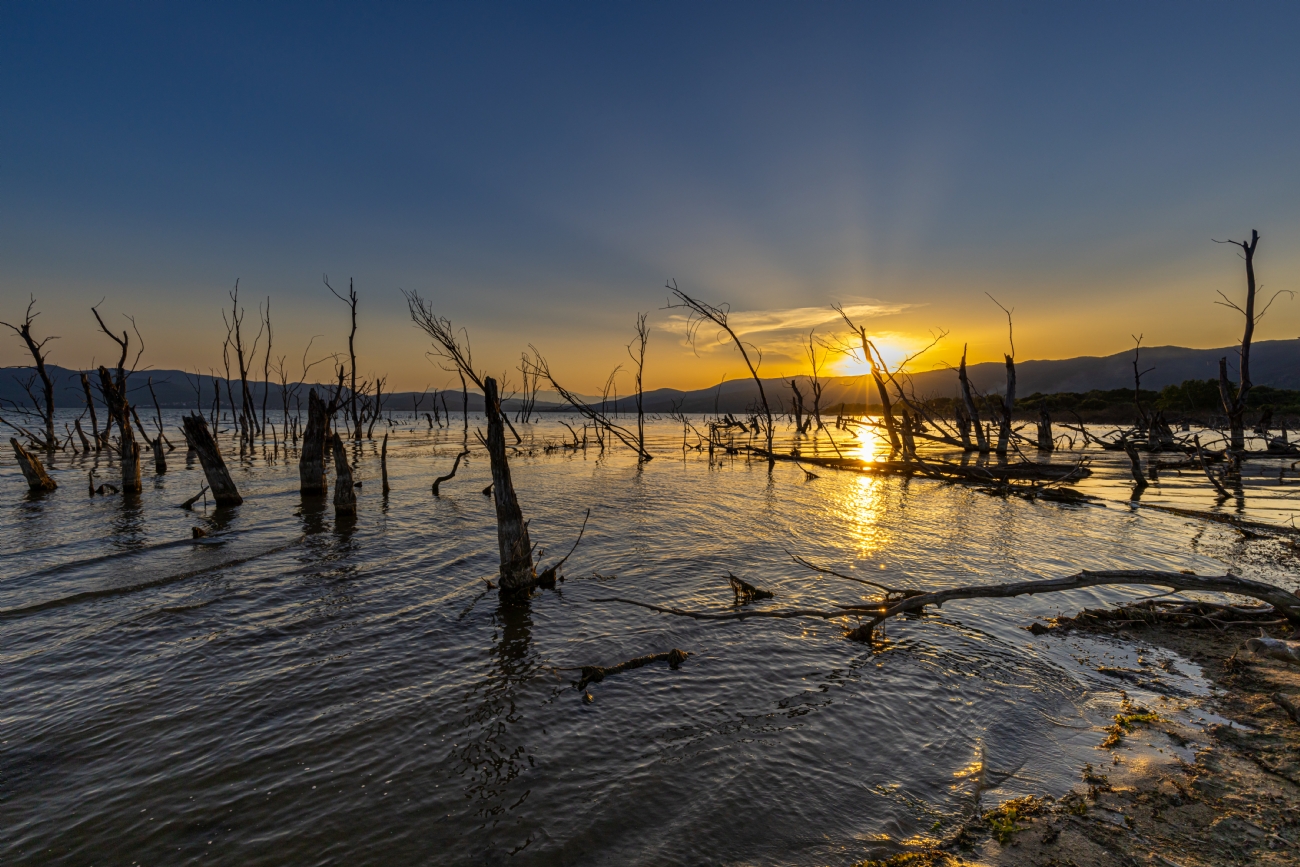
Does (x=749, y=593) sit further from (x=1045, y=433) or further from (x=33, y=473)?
(x=1045, y=433)

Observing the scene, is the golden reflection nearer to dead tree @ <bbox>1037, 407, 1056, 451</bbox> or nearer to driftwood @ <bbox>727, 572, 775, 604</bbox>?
driftwood @ <bbox>727, 572, 775, 604</bbox>

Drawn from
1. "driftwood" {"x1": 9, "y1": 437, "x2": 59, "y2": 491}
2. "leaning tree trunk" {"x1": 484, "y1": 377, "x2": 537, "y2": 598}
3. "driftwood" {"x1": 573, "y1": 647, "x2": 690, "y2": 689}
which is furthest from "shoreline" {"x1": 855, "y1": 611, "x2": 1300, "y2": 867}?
"driftwood" {"x1": 9, "y1": 437, "x2": 59, "y2": 491}

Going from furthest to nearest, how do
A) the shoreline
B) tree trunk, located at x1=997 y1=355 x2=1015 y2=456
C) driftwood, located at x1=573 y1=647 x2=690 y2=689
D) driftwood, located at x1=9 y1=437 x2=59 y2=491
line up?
tree trunk, located at x1=997 y1=355 x2=1015 y2=456 < driftwood, located at x1=9 y1=437 x2=59 y2=491 < driftwood, located at x1=573 y1=647 x2=690 y2=689 < the shoreline

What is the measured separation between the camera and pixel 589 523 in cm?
Answer: 1198

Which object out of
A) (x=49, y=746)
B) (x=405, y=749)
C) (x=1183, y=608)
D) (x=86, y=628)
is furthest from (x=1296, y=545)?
(x=86, y=628)

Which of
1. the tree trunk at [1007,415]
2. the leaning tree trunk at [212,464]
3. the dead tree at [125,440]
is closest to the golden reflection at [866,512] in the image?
the tree trunk at [1007,415]

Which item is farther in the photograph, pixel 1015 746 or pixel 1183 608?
pixel 1183 608

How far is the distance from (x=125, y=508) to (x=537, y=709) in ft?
48.6

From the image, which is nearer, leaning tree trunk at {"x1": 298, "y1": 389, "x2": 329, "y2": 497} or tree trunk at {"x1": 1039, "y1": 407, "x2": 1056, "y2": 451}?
leaning tree trunk at {"x1": 298, "y1": 389, "x2": 329, "y2": 497}

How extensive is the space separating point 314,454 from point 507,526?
1045 cm

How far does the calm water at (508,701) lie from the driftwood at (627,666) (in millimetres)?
116

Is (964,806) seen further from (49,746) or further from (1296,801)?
(49,746)

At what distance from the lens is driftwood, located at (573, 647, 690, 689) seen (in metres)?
4.93

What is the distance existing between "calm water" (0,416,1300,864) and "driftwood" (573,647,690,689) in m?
0.12
